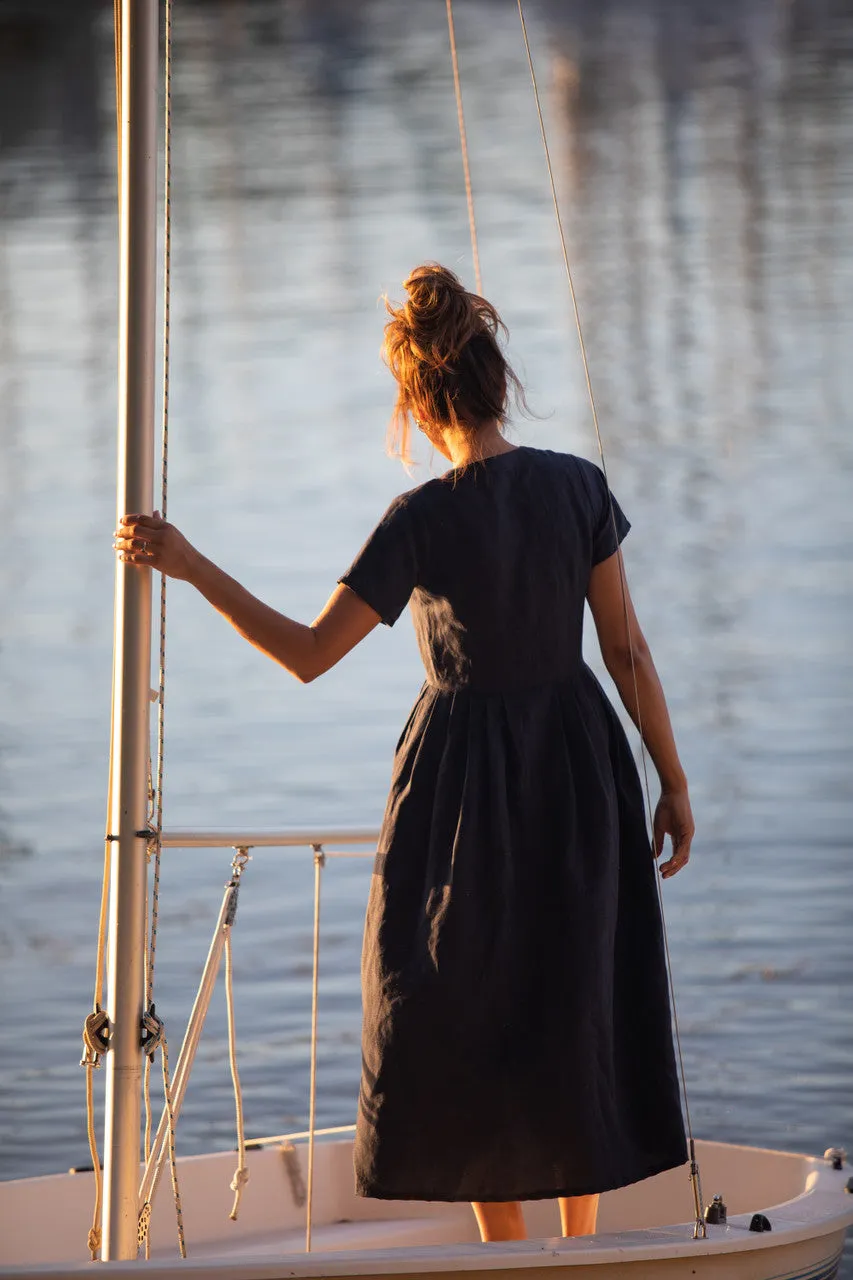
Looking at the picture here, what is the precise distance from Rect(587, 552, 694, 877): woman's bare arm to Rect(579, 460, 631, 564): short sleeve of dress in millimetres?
13

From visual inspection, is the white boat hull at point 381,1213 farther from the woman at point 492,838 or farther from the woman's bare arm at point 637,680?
the woman's bare arm at point 637,680

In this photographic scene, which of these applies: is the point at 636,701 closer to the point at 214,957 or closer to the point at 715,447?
the point at 214,957

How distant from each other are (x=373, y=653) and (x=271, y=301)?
387cm

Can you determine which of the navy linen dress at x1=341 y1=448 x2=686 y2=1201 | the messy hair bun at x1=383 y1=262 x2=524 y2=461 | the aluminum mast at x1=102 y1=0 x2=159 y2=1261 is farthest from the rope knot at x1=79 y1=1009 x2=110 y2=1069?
the messy hair bun at x1=383 y1=262 x2=524 y2=461

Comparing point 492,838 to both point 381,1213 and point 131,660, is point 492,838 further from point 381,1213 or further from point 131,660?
point 381,1213

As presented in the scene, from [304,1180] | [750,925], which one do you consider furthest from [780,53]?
[304,1180]

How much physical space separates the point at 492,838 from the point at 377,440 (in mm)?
7806

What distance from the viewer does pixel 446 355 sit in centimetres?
164

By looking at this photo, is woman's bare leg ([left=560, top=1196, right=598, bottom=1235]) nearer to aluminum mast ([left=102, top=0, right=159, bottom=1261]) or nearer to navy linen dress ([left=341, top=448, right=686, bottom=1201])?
navy linen dress ([left=341, top=448, right=686, bottom=1201])

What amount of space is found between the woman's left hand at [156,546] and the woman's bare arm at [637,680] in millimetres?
420

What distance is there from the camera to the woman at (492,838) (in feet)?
5.24

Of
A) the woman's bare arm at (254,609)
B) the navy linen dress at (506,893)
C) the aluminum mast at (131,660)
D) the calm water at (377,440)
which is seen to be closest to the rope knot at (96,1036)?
the aluminum mast at (131,660)

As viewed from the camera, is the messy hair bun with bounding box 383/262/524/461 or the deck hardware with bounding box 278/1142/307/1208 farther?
the deck hardware with bounding box 278/1142/307/1208

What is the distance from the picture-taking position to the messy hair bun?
1.64 meters
